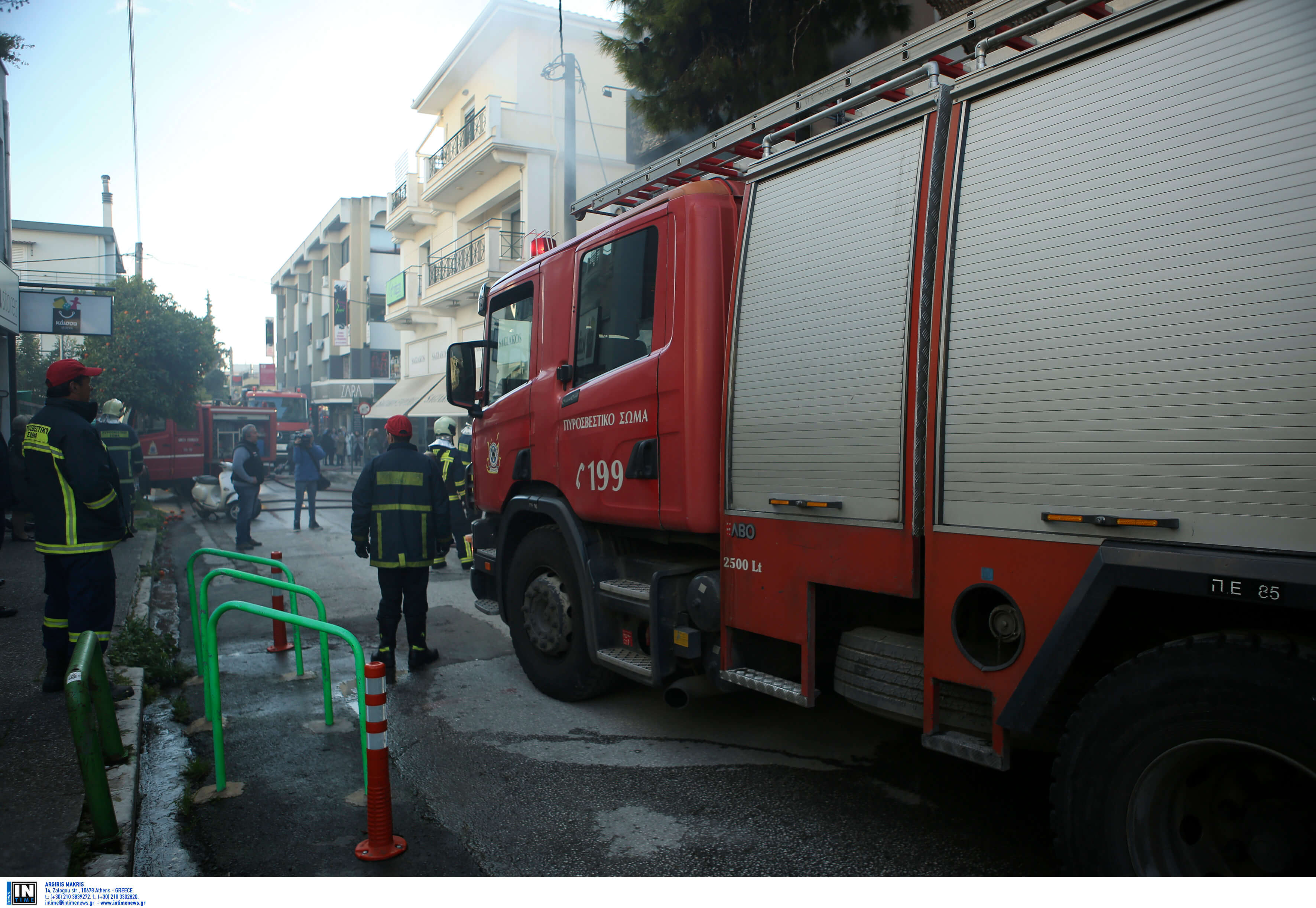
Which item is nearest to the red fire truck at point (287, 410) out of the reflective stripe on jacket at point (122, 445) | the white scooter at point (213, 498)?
the white scooter at point (213, 498)

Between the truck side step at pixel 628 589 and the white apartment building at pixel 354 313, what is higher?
the white apartment building at pixel 354 313

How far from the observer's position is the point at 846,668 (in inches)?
132

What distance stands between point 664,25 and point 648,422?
251 inches

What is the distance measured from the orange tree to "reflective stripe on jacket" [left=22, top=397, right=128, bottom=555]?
61.0 ft

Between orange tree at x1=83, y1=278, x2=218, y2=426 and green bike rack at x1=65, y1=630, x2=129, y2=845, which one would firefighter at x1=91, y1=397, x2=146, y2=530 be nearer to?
green bike rack at x1=65, y1=630, x2=129, y2=845

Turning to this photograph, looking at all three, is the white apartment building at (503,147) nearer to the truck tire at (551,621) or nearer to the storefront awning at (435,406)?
the storefront awning at (435,406)

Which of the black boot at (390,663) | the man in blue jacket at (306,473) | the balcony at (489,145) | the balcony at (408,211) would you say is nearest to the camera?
the black boot at (390,663)

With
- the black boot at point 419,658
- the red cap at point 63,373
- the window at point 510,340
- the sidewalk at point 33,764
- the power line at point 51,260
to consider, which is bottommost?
the black boot at point 419,658

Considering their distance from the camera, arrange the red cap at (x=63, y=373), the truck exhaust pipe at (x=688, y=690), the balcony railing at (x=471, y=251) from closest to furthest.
→ the truck exhaust pipe at (x=688, y=690) → the red cap at (x=63, y=373) → the balcony railing at (x=471, y=251)

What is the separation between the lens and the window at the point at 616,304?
4391 mm

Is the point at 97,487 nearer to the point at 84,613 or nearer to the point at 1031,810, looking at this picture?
the point at 84,613

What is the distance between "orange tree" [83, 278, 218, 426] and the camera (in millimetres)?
21359

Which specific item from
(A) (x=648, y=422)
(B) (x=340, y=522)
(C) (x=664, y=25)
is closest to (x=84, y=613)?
(A) (x=648, y=422)

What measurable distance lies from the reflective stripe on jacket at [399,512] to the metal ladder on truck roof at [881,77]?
259 centimetres
